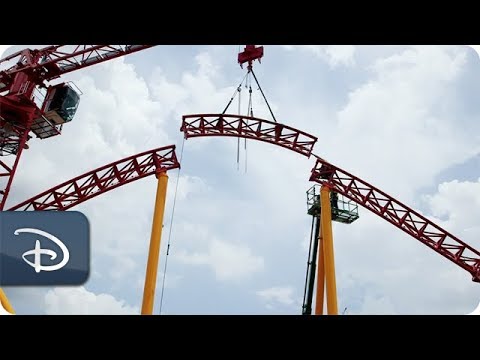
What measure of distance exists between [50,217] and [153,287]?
10973mm

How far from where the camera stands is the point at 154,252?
52.9 feet

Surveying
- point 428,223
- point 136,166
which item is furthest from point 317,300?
point 136,166

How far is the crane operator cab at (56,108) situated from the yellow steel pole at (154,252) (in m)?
9.99

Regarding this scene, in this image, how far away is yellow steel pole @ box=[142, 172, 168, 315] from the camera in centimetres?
1538

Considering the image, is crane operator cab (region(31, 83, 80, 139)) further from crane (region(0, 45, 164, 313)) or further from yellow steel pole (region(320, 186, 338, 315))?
yellow steel pole (region(320, 186, 338, 315))

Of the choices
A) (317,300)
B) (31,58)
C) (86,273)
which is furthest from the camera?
(31,58)

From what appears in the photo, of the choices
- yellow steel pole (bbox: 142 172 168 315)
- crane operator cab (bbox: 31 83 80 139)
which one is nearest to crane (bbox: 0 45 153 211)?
crane operator cab (bbox: 31 83 80 139)

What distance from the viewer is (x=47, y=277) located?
5.06 meters

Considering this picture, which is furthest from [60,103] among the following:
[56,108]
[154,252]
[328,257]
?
[328,257]

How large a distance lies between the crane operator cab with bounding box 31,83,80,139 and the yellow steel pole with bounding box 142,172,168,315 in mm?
9988

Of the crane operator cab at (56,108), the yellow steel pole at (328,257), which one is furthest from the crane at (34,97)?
the yellow steel pole at (328,257)
